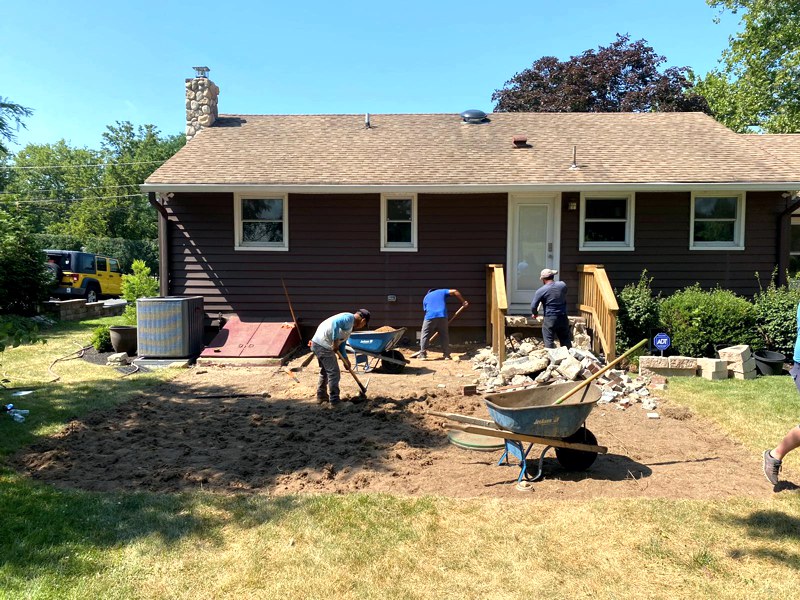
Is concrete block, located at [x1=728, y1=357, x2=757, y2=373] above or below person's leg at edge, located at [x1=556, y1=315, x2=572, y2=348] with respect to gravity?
below

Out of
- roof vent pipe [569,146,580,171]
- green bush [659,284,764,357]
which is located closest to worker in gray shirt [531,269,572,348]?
green bush [659,284,764,357]

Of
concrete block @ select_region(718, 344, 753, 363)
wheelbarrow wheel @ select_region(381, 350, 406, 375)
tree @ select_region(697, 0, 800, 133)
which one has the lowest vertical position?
wheelbarrow wheel @ select_region(381, 350, 406, 375)

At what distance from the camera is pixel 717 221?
1190cm

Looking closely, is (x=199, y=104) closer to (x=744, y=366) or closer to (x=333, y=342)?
(x=333, y=342)

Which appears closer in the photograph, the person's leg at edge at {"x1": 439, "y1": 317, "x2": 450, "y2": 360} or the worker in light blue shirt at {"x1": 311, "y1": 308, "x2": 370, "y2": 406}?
the worker in light blue shirt at {"x1": 311, "y1": 308, "x2": 370, "y2": 406}

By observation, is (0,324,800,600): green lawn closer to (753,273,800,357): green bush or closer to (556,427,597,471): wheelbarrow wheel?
(556,427,597,471): wheelbarrow wheel

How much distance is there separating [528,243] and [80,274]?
56.8 ft

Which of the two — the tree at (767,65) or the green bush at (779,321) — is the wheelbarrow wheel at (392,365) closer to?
the green bush at (779,321)

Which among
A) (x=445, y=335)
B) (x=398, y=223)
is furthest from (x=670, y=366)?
(x=398, y=223)

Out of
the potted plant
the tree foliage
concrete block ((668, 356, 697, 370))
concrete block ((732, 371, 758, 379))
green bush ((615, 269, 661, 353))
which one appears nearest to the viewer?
concrete block ((732, 371, 758, 379))

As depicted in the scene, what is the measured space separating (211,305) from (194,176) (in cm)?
276

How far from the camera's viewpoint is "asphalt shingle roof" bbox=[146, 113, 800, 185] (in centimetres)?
1145

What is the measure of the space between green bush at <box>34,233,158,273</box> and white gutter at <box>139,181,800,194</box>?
25.7 meters

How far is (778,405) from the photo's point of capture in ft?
23.9
